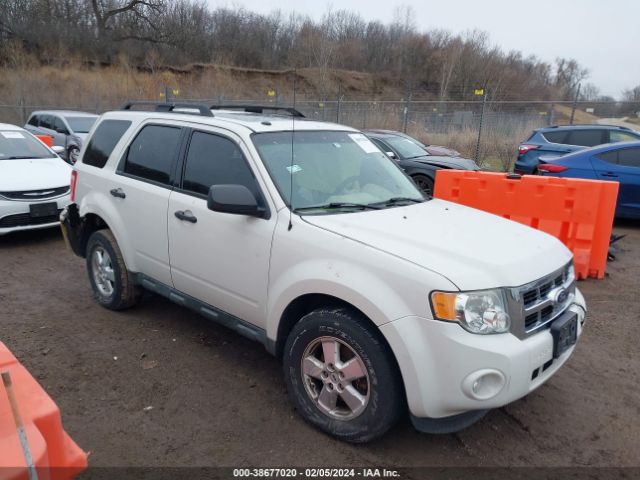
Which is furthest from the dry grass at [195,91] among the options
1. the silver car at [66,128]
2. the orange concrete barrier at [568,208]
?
the orange concrete barrier at [568,208]

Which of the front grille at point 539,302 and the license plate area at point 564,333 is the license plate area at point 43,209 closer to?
the front grille at point 539,302

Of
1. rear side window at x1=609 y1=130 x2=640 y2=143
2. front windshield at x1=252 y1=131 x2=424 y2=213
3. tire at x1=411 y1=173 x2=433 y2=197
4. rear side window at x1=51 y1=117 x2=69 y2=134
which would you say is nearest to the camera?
front windshield at x1=252 y1=131 x2=424 y2=213

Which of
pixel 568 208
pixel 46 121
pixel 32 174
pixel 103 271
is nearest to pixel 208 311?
pixel 103 271

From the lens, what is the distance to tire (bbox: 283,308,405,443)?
2.69 metres

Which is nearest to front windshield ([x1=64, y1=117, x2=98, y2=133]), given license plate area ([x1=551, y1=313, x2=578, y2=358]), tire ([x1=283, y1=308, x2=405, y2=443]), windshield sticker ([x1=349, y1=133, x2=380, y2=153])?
windshield sticker ([x1=349, y1=133, x2=380, y2=153])

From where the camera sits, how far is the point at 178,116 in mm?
4168

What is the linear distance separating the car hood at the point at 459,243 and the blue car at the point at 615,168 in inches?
251

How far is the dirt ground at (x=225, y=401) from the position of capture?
289cm

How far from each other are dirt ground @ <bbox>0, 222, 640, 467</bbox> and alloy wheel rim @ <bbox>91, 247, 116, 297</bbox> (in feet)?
0.73

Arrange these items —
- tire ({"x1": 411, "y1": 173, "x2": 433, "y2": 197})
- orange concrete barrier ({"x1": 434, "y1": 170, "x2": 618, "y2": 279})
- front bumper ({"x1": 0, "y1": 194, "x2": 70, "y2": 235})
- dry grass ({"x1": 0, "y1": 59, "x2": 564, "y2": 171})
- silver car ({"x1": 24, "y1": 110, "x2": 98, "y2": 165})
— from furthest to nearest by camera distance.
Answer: dry grass ({"x1": 0, "y1": 59, "x2": 564, "y2": 171}) < silver car ({"x1": 24, "y1": 110, "x2": 98, "y2": 165}) < tire ({"x1": 411, "y1": 173, "x2": 433, "y2": 197}) < front bumper ({"x1": 0, "y1": 194, "x2": 70, "y2": 235}) < orange concrete barrier ({"x1": 434, "y1": 170, "x2": 618, "y2": 279})

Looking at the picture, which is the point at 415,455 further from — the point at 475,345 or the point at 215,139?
the point at 215,139

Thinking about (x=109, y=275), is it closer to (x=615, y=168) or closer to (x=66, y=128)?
(x=615, y=168)

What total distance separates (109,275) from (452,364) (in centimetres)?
352

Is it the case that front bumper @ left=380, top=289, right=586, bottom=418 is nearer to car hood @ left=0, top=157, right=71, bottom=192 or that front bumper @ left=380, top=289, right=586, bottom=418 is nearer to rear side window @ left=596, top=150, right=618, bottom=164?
car hood @ left=0, top=157, right=71, bottom=192
